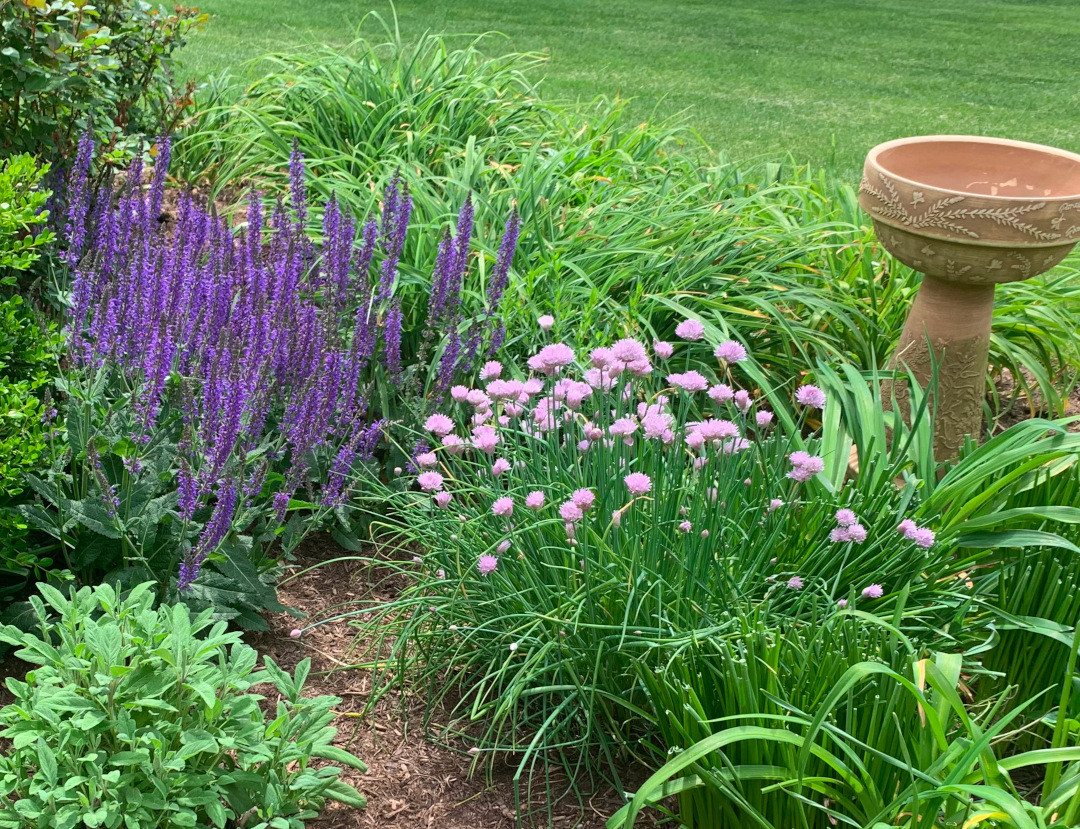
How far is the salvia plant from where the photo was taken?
2.63m

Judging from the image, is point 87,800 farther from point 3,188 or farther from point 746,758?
point 3,188

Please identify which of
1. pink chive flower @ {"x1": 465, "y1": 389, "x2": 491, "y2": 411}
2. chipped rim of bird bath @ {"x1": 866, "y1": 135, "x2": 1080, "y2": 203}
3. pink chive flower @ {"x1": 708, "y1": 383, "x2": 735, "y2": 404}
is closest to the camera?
pink chive flower @ {"x1": 708, "y1": 383, "x2": 735, "y2": 404}

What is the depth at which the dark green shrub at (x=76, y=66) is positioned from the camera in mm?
4043

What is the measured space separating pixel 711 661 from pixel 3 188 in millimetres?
2322

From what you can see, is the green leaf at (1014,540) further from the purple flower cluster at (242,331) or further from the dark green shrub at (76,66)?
the dark green shrub at (76,66)

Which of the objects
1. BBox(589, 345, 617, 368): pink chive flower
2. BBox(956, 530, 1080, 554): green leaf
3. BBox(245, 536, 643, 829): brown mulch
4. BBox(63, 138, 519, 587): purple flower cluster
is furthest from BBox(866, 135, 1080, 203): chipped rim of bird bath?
BBox(245, 536, 643, 829): brown mulch

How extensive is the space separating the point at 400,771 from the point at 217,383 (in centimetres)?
103

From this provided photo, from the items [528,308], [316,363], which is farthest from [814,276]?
[316,363]

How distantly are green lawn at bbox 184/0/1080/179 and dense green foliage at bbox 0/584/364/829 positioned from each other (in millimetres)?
5820

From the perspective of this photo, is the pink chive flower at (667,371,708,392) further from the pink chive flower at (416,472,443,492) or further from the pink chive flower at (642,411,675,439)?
the pink chive flower at (416,472,443,492)

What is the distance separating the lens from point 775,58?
1177 centimetres

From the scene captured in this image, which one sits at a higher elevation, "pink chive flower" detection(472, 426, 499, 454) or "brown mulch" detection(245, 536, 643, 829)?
"pink chive flower" detection(472, 426, 499, 454)

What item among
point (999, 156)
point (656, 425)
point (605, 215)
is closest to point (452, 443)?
point (656, 425)

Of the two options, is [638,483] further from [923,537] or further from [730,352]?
[923,537]
